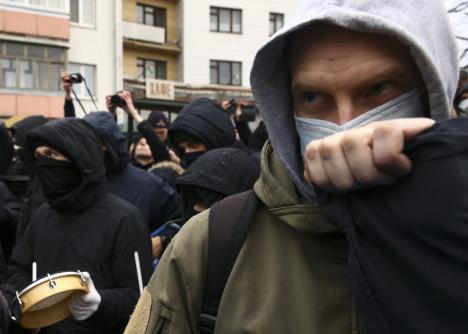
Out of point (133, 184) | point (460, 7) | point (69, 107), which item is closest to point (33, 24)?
point (69, 107)

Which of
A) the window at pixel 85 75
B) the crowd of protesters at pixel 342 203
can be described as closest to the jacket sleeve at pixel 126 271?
the crowd of protesters at pixel 342 203

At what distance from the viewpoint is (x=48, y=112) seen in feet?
66.5

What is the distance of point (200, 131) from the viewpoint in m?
3.66

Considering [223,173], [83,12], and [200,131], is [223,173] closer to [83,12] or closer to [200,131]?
[200,131]

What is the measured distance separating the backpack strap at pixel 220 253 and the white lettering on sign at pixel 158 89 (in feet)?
72.9

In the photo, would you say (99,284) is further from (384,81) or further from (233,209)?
(384,81)

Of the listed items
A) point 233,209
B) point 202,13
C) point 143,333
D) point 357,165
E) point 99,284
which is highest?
point 202,13

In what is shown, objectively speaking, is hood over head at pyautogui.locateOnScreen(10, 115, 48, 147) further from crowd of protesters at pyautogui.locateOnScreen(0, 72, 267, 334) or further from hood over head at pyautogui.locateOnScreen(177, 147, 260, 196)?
hood over head at pyautogui.locateOnScreen(177, 147, 260, 196)

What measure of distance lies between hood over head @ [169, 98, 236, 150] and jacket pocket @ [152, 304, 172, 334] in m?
2.55

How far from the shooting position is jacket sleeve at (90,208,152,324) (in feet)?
7.93

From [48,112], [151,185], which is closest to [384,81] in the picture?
[151,185]

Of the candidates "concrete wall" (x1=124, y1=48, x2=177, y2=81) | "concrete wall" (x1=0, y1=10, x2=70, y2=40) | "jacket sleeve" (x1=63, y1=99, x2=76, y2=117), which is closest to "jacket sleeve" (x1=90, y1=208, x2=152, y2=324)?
"jacket sleeve" (x1=63, y1=99, x2=76, y2=117)

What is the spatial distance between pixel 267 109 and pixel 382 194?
20.8 inches

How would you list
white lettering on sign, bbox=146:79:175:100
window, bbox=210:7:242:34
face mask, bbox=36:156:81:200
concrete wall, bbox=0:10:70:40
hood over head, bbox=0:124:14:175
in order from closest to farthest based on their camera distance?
face mask, bbox=36:156:81:200, hood over head, bbox=0:124:14:175, concrete wall, bbox=0:10:70:40, white lettering on sign, bbox=146:79:175:100, window, bbox=210:7:242:34
